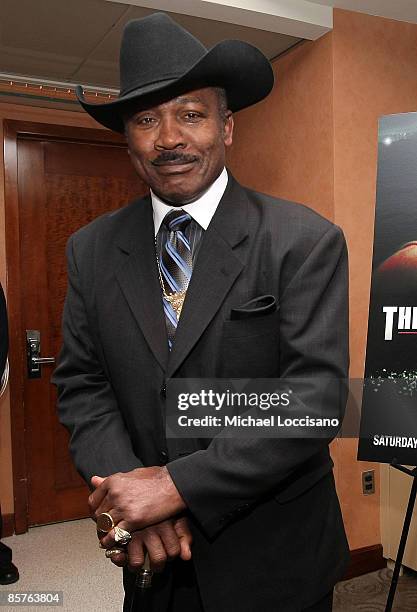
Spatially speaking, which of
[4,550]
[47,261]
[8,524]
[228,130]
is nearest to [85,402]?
[228,130]

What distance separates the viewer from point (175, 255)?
1174 mm

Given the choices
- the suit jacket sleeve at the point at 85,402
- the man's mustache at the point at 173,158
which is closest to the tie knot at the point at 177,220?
the man's mustache at the point at 173,158

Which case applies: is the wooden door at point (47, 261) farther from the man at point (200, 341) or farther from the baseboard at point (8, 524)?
the man at point (200, 341)

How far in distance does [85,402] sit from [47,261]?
2519 mm

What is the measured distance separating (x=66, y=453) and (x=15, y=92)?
2.06 meters

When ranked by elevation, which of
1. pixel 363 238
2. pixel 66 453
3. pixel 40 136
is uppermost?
pixel 40 136

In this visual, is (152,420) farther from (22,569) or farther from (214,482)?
(22,569)

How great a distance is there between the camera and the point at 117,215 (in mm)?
1271

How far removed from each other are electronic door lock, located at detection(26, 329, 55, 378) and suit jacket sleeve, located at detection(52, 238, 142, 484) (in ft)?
7.69

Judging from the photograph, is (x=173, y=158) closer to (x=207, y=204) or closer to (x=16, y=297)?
(x=207, y=204)

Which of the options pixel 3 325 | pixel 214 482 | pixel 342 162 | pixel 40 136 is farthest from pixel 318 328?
pixel 40 136

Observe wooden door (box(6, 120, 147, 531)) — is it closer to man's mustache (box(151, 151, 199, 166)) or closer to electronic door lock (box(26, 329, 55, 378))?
electronic door lock (box(26, 329, 55, 378))

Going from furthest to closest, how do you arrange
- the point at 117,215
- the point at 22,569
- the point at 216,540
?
the point at 22,569 → the point at 117,215 → the point at 216,540

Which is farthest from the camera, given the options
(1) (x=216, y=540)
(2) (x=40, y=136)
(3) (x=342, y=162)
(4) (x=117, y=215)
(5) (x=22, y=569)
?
(2) (x=40, y=136)
